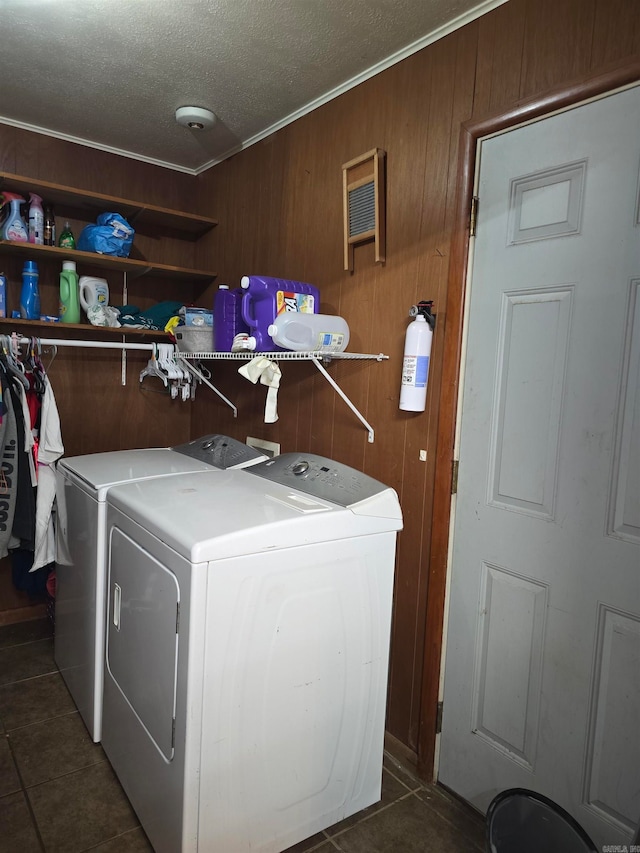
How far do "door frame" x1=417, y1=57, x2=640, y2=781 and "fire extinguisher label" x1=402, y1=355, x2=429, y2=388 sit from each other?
0.06m

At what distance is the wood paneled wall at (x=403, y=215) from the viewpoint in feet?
5.05

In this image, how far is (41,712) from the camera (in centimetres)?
220

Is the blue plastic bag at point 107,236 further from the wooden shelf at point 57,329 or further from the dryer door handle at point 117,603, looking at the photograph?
the dryer door handle at point 117,603

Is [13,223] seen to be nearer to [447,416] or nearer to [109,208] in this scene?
[109,208]

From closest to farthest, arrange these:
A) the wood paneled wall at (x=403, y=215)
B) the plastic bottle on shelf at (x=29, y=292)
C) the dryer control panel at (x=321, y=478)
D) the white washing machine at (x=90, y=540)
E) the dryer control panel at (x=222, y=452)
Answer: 1. the wood paneled wall at (x=403, y=215)
2. the dryer control panel at (x=321, y=478)
3. the white washing machine at (x=90, y=540)
4. the dryer control panel at (x=222, y=452)
5. the plastic bottle on shelf at (x=29, y=292)

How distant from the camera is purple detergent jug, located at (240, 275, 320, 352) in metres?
2.10

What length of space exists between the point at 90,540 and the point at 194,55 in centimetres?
178

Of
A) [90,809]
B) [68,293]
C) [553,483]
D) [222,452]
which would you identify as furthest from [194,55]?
[90,809]

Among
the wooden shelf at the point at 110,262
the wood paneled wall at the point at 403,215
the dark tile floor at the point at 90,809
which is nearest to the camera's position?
the wood paneled wall at the point at 403,215

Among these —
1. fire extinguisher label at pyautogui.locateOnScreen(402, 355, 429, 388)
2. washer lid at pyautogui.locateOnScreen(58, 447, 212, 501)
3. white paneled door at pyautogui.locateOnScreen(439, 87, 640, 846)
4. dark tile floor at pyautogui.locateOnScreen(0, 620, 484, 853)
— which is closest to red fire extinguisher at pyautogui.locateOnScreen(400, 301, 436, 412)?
fire extinguisher label at pyautogui.locateOnScreen(402, 355, 429, 388)

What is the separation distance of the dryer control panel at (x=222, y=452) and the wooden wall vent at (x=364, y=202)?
0.86 m

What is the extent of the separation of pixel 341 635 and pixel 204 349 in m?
1.53

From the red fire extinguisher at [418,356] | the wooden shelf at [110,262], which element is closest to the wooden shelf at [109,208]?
the wooden shelf at [110,262]

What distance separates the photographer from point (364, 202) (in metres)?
2.06
